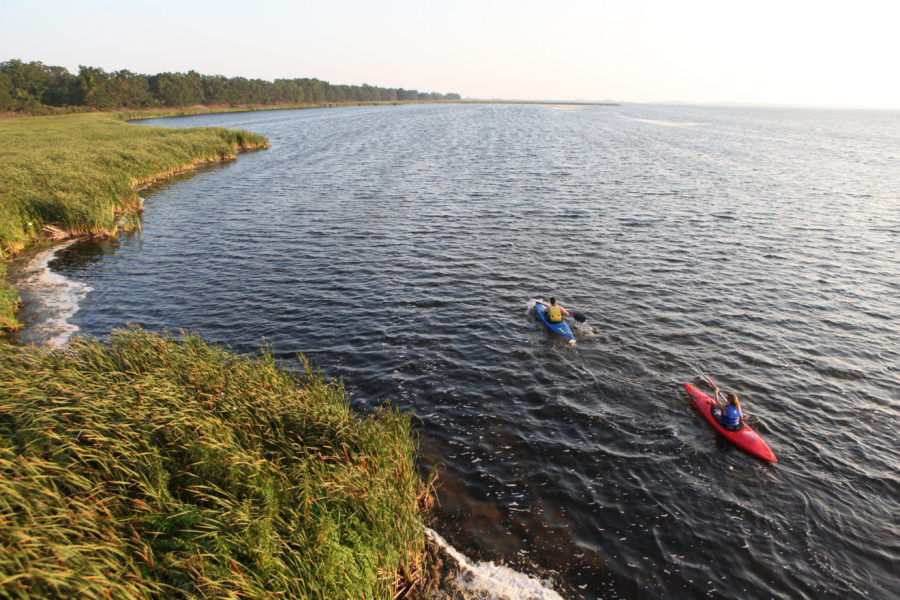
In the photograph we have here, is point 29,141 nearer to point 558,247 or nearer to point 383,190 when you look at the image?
point 383,190

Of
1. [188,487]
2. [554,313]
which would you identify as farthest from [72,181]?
[554,313]

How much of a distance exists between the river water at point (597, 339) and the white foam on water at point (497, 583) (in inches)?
13.0

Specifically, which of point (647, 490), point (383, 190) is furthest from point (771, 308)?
point (383, 190)

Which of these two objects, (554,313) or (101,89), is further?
(101,89)

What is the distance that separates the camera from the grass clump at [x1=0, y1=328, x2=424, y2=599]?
6.14 m

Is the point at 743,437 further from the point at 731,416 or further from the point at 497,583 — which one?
the point at 497,583

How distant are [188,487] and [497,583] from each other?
22.5 feet

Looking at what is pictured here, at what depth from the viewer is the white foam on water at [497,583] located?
9523mm

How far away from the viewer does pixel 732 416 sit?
14.2m

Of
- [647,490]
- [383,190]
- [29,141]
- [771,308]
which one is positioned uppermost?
[29,141]

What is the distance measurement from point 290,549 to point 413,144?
8085cm

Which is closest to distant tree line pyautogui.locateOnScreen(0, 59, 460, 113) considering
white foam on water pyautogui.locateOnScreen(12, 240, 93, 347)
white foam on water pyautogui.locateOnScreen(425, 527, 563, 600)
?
white foam on water pyautogui.locateOnScreen(12, 240, 93, 347)

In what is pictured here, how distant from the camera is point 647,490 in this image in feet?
41.9

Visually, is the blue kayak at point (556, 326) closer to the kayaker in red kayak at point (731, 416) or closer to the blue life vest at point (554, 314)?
the blue life vest at point (554, 314)
